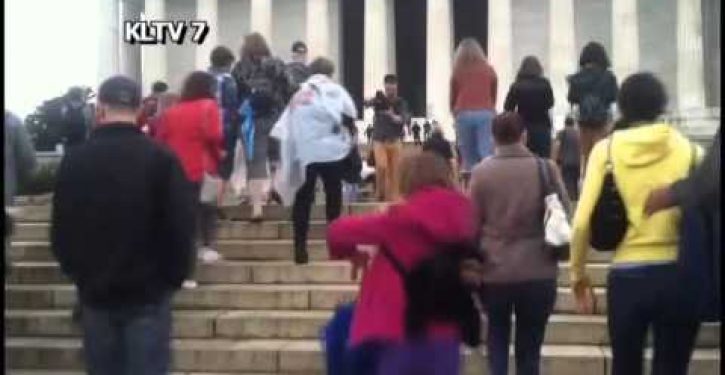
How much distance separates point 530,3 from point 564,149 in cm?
3129

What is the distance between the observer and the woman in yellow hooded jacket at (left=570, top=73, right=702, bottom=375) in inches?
255

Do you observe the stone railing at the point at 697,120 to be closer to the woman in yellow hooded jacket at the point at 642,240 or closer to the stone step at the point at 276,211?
the stone step at the point at 276,211

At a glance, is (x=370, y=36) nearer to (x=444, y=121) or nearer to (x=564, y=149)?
(x=444, y=121)

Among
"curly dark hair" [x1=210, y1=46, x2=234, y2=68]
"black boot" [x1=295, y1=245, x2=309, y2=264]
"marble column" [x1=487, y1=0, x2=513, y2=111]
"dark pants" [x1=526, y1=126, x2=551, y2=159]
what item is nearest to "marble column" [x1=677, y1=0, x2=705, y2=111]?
"marble column" [x1=487, y1=0, x2=513, y2=111]

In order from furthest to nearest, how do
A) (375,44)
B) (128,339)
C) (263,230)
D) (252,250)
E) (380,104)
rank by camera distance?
(375,44) → (380,104) → (263,230) → (252,250) → (128,339)

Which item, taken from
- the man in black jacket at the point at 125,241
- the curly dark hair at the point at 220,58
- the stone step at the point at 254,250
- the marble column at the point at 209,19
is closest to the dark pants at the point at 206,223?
the stone step at the point at 254,250

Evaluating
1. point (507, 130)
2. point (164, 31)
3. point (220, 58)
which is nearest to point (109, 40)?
point (164, 31)

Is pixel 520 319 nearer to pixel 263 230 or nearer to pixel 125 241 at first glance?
pixel 125 241

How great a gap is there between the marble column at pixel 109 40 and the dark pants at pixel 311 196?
38.5 meters

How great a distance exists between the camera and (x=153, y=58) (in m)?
50.2

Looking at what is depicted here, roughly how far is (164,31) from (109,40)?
7.92m

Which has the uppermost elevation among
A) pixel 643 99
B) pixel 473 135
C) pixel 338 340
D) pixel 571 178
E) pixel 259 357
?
pixel 643 99

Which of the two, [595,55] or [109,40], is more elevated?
[109,40]

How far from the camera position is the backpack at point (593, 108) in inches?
552
